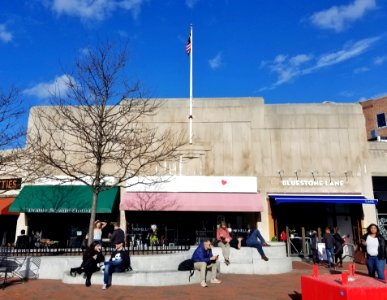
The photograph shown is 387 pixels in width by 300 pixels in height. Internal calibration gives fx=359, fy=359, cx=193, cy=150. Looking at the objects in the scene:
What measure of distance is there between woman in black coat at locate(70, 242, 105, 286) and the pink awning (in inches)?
313

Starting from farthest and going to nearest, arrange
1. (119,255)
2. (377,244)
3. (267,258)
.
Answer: (267,258) → (119,255) → (377,244)

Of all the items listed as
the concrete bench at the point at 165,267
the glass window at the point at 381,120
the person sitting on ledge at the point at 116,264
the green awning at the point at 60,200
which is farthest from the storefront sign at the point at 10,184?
the glass window at the point at 381,120

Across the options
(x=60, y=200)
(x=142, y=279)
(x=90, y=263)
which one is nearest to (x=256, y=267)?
(x=142, y=279)

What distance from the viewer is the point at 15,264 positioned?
11.2 m

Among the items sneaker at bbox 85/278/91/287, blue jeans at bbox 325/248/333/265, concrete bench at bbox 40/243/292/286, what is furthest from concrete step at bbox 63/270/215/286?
blue jeans at bbox 325/248/333/265

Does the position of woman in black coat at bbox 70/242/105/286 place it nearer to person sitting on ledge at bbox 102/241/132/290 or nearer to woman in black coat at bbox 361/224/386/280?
person sitting on ledge at bbox 102/241/132/290

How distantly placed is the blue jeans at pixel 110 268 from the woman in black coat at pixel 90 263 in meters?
0.55

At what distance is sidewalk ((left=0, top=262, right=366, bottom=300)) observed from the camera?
28.6 feet

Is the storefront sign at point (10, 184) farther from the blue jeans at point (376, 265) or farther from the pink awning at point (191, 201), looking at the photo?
the blue jeans at point (376, 265)

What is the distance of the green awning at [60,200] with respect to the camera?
1798 cm

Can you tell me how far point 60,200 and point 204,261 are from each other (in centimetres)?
1086

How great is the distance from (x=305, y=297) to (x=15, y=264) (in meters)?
8.77

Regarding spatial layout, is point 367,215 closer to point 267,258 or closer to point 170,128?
point 267,258

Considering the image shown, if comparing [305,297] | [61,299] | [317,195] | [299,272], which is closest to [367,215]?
[317,195]
